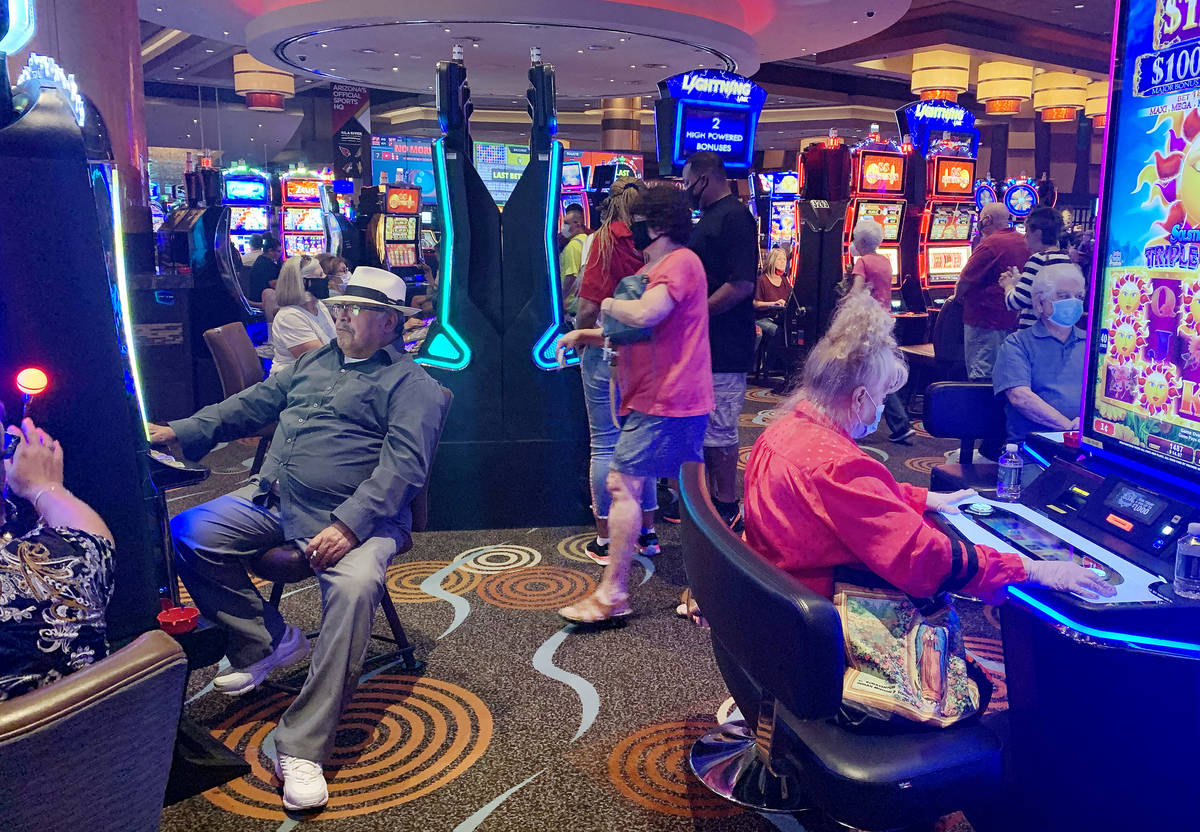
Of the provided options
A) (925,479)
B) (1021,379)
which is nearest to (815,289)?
(925,479)

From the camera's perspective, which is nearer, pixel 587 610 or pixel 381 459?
pixel 381 459

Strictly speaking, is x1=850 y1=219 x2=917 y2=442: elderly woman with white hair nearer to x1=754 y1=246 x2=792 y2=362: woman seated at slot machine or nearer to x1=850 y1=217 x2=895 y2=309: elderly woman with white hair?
x1=850 y1=217 x2=895 y2=309: elderly woman with white hair

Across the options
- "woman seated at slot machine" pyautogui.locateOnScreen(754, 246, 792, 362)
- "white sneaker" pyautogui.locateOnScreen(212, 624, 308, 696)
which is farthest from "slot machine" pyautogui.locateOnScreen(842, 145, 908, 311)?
"white sneaker" pyautogui.locateOnScreen(212, 624, 308, 696)

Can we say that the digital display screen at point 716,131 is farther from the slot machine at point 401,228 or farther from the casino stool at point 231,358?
the slot machine at point 401,228

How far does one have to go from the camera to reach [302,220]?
1144 cm

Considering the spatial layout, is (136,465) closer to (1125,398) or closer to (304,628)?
(304,628)

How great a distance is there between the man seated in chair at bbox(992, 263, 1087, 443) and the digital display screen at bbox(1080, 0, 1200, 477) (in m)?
0.96

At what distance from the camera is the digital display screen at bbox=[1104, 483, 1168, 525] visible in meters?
1.76

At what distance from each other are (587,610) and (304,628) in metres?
0.93

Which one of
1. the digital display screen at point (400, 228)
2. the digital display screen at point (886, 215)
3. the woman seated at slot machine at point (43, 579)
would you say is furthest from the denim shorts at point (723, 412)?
the digital display screen at point (400, 228)

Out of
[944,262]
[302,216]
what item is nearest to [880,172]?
[944,262]

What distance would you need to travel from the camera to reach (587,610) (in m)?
3.11

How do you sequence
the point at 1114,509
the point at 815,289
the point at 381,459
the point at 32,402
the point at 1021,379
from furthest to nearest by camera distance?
the point at 815,289 → the point at 1021,379 → the point at 381,459 → the point at 1114,509 → the point at 32,402

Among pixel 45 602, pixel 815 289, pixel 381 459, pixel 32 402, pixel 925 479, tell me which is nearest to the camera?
pixel 45 602
